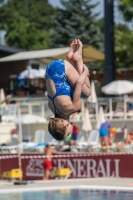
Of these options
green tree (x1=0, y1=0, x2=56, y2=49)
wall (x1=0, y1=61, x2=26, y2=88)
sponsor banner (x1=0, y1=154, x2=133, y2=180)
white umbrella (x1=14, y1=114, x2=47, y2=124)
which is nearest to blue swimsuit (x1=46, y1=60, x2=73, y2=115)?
sponsor banner (x1=0, y1=154, x2=133, y2=180)

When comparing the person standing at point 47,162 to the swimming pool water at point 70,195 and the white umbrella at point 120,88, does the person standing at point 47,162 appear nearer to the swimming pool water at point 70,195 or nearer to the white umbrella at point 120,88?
the swimming pool water at point 70,195

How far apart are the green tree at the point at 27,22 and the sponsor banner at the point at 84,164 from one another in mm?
43427

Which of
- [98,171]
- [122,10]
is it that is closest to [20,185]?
[98,171]

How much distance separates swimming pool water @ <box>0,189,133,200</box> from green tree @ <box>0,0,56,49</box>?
48469 millimetres

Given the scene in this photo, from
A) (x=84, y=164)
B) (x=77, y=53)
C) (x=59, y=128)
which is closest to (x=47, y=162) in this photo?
(x=84, y=164)

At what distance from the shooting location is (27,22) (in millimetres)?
62781

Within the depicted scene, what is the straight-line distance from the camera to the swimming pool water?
1170cm

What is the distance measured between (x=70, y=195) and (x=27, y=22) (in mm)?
51796

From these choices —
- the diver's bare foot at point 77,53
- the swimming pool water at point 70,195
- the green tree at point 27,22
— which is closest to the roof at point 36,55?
the swimming pool water at point 70,195

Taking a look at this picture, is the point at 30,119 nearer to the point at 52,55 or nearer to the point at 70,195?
the point at 52,55

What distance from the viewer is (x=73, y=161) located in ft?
55.7

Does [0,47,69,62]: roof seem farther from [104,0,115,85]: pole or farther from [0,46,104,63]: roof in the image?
[104,0,115,85]: pole

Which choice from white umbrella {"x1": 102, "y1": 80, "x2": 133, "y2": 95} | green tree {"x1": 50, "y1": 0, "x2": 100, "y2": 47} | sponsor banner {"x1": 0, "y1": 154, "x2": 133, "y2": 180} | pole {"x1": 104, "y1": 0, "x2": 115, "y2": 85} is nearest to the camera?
sponsor banner {"x1": 0, "y1": 154, "x2": 133, "y2": 180}

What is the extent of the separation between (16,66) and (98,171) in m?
21.1
